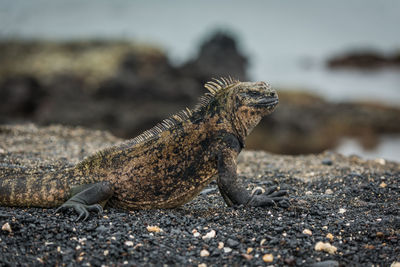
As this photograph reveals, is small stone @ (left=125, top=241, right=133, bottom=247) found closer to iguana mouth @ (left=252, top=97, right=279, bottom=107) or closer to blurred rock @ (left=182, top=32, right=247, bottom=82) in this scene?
iguana mouth @ (left=252, top=97, right=279, bottom=107)

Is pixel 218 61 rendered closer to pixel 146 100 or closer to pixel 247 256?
pixel 146 100

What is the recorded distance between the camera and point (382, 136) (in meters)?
21.0

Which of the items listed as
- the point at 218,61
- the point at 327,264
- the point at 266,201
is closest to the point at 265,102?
the point at 266,201

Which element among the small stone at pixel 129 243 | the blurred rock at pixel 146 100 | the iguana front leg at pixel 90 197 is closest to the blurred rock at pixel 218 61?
the blurred rock at pixel 146 100

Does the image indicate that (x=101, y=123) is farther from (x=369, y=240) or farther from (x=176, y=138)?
(x=369, y=240)

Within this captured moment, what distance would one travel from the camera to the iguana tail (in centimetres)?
511

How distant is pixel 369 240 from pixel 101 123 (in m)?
11.7

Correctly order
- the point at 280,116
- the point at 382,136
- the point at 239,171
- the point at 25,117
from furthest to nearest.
A: the point at 382,136 < the point at 280,116 < the point at 25,117 < the point at 239,171

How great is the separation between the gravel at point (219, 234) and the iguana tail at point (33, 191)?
0.37 feet

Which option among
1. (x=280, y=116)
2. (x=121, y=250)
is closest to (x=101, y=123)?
(x=280, y=116)

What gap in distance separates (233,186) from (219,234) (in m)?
0.82

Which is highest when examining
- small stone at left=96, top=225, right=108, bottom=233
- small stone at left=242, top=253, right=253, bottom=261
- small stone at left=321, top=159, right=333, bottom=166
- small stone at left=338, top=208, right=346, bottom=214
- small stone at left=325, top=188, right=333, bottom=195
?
small stone at left=321, top=159, right=333, bottom=166

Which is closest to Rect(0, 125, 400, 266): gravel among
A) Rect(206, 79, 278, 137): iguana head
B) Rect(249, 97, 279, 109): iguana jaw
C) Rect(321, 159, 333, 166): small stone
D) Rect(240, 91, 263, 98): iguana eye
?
Rect(206, 79, 278, 137): iguana head

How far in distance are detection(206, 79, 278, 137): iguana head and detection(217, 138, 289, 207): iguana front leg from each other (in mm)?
254
